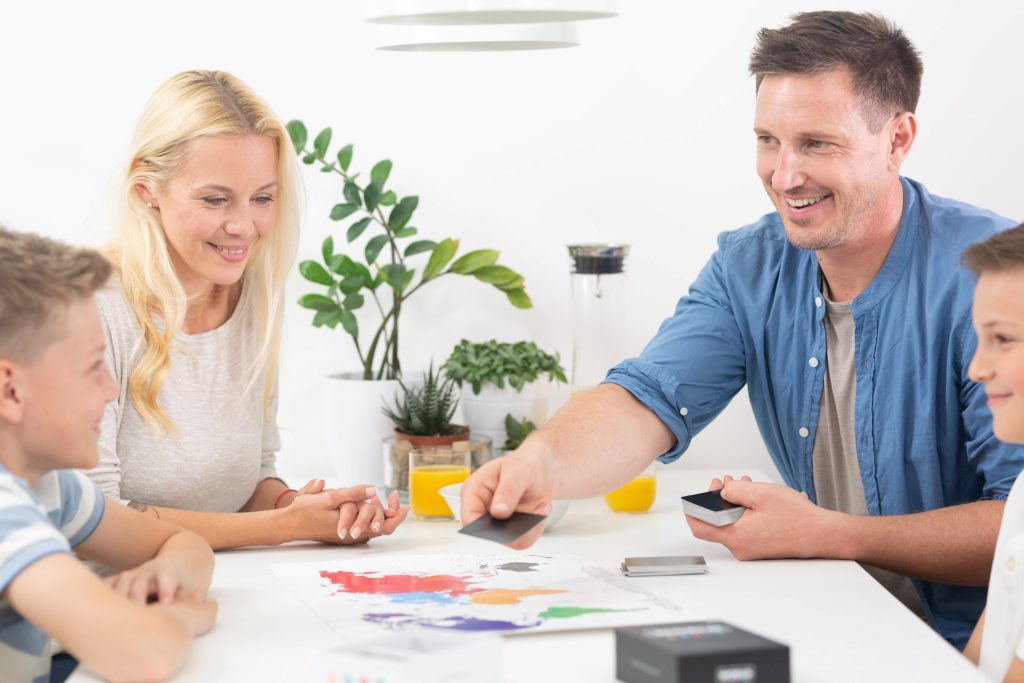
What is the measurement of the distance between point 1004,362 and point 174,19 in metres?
1.61

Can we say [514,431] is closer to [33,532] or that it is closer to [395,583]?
[395,583]

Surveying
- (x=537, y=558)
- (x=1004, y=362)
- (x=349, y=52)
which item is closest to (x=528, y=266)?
(x=349, y=52)

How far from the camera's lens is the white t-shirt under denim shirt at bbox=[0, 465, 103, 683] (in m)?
1.03

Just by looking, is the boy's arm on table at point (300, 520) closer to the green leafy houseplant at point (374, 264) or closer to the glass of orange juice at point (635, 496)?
the glass of orange juice at point (635, 496)

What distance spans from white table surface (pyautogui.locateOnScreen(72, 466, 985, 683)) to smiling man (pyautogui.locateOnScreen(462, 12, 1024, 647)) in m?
0.10

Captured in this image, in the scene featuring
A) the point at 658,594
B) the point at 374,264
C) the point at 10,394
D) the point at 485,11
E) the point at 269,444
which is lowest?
the point at 658,594

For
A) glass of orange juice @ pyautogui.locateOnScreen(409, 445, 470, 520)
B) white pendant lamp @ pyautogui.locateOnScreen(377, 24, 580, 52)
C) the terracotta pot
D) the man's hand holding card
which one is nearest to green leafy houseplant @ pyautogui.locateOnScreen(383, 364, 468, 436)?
the terracotta pot

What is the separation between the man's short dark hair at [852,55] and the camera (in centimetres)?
168

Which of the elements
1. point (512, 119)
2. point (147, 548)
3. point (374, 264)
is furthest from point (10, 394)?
point (512, 119)

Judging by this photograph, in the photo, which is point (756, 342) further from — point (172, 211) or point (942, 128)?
point (172, 211)

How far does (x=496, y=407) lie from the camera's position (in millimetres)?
2008

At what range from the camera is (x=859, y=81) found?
1688 mm

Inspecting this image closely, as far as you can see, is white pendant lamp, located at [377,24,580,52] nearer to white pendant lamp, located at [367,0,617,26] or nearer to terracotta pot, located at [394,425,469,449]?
white pendant lamp, located at [367,0,617,26]

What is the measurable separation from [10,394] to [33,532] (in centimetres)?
15
